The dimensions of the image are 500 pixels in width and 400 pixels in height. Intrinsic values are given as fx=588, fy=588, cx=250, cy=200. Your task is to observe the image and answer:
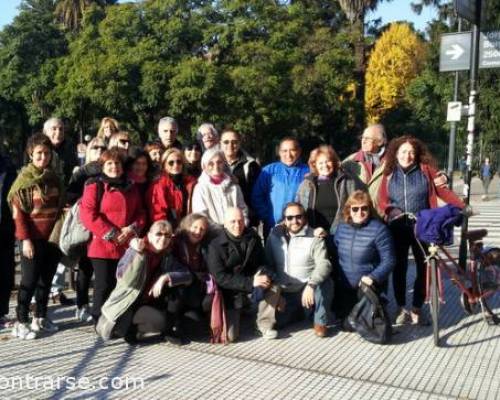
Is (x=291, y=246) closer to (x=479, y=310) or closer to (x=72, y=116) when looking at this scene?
(x=479, y=310)

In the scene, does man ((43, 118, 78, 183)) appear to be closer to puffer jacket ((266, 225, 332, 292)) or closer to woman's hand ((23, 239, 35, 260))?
woman's hand ((23, 239, 35, 260))

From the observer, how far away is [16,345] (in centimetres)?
485

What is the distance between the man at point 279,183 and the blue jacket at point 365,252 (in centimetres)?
69

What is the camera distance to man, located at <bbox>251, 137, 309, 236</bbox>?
5.64 m

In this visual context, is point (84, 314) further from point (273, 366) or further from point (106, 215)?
point (273, 366)

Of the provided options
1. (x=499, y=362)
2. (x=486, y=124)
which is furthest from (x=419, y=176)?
(x=486, y=124)

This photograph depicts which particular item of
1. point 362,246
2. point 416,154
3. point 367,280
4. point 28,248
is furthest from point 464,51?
point 28,248

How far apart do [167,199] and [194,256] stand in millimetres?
575

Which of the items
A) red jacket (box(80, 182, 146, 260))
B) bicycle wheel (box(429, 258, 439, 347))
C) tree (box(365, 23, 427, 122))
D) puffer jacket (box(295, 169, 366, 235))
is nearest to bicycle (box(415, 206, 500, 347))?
bicycle wheel (box(429, 258, 439, 347))

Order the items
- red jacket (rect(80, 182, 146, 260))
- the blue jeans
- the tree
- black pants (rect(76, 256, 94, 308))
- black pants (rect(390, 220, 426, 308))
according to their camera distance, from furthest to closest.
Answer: the tree, black pants (rect(76, 256, 94, 308)), black pants (rect(390, 220, 426, 308)), the blue jeans, red jacket (rect(80, 182, 146, 260))

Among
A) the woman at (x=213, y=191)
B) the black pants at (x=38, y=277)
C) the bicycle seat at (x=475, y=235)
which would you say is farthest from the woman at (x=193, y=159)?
the bicycle seat at (x=475, y=235)

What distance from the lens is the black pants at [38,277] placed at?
16.7ft

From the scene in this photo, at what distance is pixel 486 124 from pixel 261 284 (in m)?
24.6

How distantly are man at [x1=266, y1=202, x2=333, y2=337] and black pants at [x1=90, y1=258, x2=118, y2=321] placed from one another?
1382 millimetres
